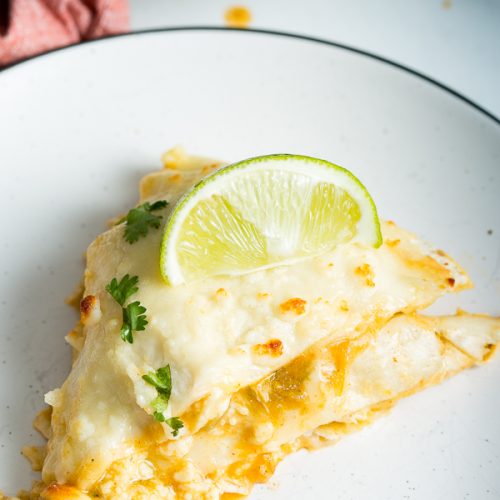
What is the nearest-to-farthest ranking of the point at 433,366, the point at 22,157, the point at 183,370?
1. the point at 183,370
2. the point at 433,366
3. the point at 22,157

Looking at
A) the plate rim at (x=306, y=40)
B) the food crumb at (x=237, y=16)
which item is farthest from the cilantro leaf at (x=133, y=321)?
the food crumb at (x=237, y=16)

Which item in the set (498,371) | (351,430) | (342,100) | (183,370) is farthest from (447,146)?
(183,370)

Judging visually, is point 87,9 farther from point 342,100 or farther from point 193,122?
point 342,100

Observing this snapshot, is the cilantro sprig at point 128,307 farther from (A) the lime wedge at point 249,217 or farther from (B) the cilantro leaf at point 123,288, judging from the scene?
(A) the lime wedge at point 249,217

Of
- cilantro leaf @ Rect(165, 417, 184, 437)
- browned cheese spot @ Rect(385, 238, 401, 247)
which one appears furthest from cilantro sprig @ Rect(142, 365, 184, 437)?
browned cheese spot @ Rect(385, 238, 401, 247)

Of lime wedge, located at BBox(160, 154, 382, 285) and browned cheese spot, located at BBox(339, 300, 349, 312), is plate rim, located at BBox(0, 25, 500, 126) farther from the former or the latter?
browned cheese spot, located at BBox(339, 300, 349, 312)

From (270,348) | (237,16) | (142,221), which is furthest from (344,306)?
(237,16)
